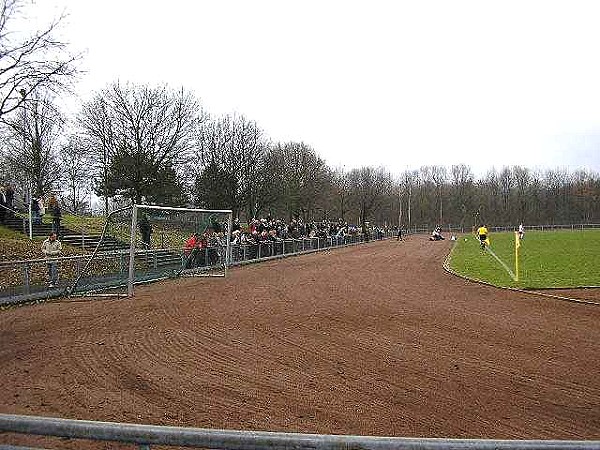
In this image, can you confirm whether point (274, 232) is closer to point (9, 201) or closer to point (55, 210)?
point (55, 210)

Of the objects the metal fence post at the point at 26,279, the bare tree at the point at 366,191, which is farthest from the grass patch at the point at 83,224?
the bare tree at the point at 366,191

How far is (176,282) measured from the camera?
19.3m

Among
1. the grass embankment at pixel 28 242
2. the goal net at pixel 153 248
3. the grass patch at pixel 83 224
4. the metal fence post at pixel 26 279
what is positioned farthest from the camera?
the grass patch at pixel 83 224

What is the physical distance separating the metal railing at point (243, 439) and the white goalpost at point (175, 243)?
44.8 feet

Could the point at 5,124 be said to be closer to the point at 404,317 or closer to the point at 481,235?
the point at 404,317

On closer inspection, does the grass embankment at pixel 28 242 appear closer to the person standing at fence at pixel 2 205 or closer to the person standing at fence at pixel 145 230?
the person standing at fence at pixel 2 205

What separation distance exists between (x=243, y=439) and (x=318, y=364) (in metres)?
5.56

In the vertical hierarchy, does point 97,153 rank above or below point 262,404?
above

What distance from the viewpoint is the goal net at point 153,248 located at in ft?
55.2

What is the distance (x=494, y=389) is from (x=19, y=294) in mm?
12581

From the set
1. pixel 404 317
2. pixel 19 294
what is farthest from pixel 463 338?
pixel 19 294

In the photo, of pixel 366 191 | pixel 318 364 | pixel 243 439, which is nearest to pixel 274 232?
pixel 318 364

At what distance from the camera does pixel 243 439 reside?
263cm

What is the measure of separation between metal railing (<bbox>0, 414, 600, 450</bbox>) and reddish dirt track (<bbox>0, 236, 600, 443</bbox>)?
3058 mm
